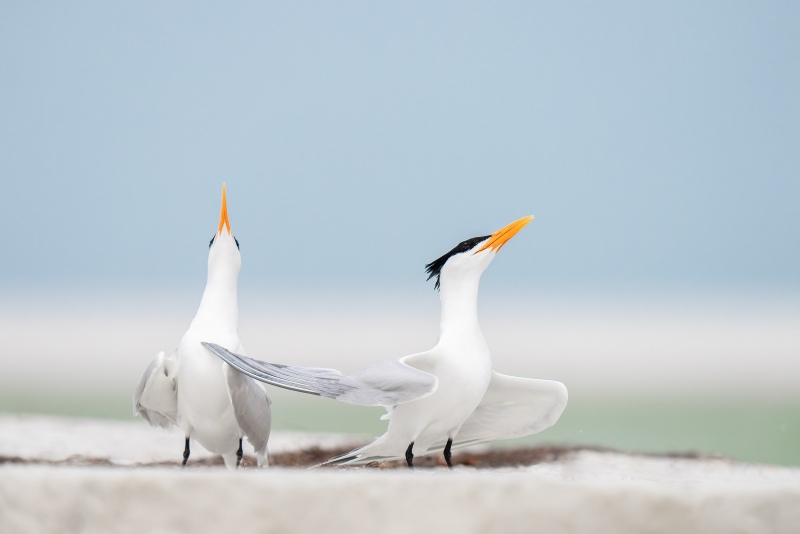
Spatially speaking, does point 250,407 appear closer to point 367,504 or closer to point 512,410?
point 512,410

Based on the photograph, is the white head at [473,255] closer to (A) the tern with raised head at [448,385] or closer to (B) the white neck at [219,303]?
(A) the tern with raised head at [448,385]

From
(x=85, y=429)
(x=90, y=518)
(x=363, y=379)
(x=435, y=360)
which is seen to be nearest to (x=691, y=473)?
(x=435, y=360)

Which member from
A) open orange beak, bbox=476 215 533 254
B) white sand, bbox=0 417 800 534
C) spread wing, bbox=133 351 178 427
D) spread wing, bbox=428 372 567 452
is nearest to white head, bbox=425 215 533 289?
open orange beak, bbox=476 215 533 254

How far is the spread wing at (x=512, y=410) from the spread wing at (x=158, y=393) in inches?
44.8

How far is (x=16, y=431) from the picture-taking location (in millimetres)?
4992

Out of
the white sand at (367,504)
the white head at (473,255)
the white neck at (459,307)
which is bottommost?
the white sand at (367,504)

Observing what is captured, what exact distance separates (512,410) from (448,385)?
24.5 inches

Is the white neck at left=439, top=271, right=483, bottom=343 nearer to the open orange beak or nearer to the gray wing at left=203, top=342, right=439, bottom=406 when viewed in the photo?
the open orange beak

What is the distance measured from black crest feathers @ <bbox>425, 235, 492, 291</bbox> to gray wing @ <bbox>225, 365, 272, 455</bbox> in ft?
2.82

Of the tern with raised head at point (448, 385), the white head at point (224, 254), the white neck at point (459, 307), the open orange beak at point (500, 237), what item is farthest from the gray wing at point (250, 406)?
the open orange beak at point (500, 237)

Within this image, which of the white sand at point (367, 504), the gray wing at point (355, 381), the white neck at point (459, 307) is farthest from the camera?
the white neck at point (459, 307)

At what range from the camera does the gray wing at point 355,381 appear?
325 centimetres

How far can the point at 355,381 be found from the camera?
337 cm

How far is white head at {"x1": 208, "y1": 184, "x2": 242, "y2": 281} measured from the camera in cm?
421
